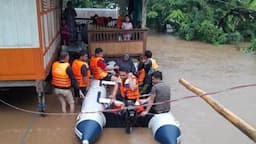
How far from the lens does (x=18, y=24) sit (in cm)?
776

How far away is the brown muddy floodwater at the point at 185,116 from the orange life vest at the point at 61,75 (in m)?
0.79

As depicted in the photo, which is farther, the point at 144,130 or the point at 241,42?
the point at 241,42

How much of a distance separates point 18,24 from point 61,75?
53.0 inches

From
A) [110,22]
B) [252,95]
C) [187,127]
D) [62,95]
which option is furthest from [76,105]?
[110,22]

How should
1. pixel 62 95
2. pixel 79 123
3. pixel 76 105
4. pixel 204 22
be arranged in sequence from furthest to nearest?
pixel 204 22, pixel 76 105, pixel 62 95, pixel 79 123

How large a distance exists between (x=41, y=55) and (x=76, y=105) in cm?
171

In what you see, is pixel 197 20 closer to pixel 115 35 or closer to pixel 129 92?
pixel 115 35

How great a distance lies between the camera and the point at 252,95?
36.0 ft

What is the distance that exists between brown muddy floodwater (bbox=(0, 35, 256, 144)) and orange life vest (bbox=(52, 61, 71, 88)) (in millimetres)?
791

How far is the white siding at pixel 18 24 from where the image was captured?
25.2 feet

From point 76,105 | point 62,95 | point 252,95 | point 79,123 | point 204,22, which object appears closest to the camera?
point 79,123

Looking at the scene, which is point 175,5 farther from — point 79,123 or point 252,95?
point 79,123

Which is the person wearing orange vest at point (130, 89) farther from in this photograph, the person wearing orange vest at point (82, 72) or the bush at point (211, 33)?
the bush at point (211, 33)

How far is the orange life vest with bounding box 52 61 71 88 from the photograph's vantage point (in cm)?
802
